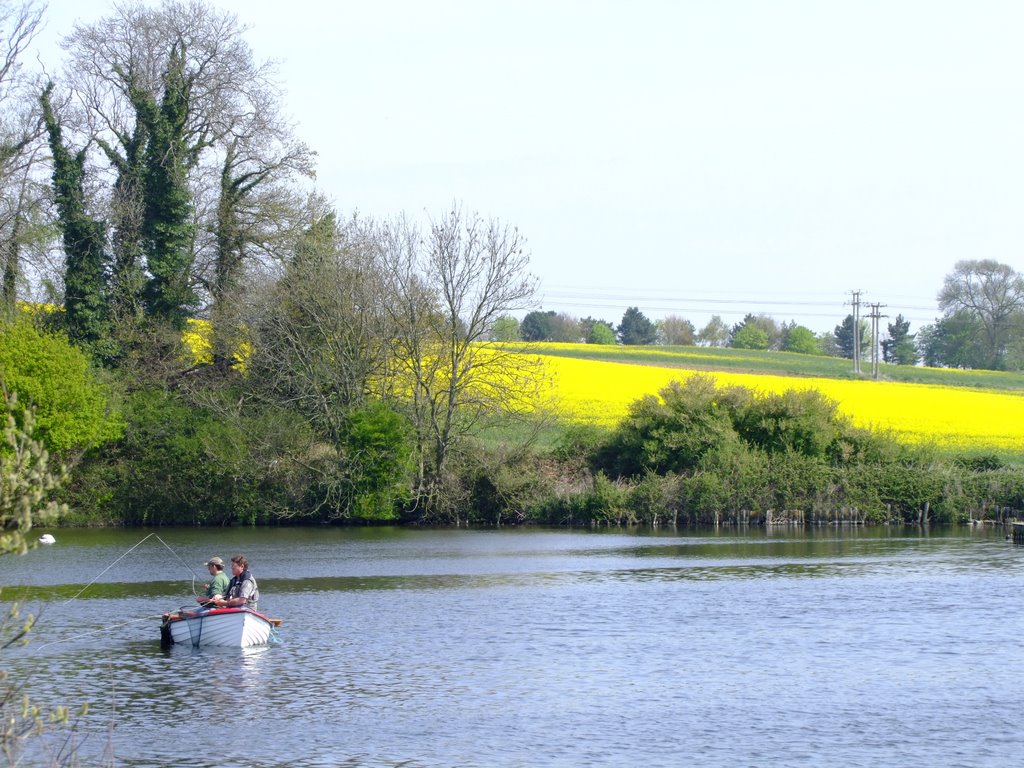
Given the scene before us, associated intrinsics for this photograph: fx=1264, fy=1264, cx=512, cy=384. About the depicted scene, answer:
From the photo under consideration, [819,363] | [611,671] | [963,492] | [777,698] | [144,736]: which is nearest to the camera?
[144,736]

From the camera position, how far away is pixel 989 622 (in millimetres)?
22844

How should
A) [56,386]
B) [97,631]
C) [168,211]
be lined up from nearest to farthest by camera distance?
1. [97,631]
2. [56,386]
3. [168,211]

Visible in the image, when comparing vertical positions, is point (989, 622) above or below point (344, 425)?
below

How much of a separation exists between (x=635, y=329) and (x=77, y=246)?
96311mm

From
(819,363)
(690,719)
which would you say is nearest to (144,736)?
(690,719)

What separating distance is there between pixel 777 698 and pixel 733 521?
29.4 metres

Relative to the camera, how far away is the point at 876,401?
6450 cm

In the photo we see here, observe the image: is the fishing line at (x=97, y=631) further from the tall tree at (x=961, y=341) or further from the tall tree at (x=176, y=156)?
the tall tree at (x=961, y=341)

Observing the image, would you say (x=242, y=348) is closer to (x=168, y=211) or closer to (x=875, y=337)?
(x=168, y=211)

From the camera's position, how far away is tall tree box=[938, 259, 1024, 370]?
4304 inches

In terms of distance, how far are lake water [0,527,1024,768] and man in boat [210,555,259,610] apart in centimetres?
90

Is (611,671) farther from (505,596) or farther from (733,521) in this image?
(733,521)

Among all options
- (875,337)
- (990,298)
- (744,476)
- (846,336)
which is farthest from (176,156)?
(846,336)

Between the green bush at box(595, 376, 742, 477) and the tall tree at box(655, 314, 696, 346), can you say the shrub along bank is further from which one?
the tall tree at box(655, 314, 696, 346)
